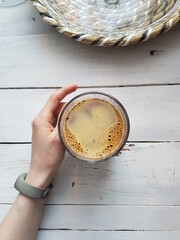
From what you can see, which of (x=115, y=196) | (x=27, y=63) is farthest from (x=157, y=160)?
(x=27, y=63)

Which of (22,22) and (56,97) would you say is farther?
(22,22)

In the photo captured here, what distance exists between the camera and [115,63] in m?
0.84

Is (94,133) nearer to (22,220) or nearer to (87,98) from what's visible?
(87,98)

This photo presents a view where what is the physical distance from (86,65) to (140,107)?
0.15 metres

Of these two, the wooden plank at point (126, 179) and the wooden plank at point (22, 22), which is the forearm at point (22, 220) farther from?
the wooden plank at point (22, 22)

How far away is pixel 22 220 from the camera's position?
795mm

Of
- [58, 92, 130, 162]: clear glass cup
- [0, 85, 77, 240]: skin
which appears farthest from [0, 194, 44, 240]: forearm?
[58, 92, 130, 162]: clear glass cup

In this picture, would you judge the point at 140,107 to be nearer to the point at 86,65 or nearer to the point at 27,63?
the point at 86,65

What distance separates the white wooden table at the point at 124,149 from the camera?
2.69 ft

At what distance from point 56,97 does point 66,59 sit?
12 centimetres

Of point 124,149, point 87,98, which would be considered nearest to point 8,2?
point 87,98

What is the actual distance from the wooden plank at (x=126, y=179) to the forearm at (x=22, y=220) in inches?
1.7

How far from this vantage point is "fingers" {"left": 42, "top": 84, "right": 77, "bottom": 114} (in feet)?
2.54

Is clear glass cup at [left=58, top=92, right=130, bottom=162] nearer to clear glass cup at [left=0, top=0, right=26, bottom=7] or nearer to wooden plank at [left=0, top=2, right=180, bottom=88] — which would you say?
wooden plank at [left=0, top=2, right=180, bottom=88]
